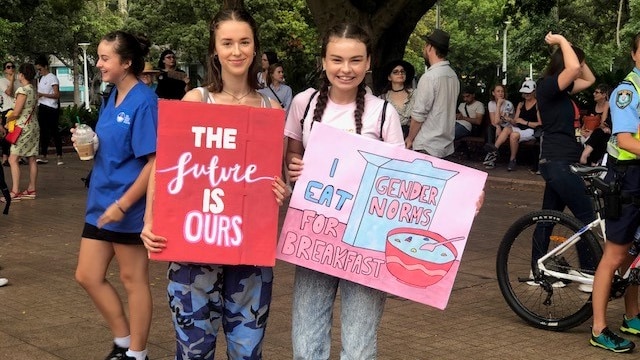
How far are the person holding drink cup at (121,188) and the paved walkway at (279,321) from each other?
0.65 metres

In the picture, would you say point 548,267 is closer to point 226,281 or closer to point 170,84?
point 226,281

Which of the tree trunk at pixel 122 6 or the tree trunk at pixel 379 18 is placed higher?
the tree trunk at pixel 379 18

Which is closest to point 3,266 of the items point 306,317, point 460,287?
point 460,287

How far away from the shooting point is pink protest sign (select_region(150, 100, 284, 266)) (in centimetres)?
378

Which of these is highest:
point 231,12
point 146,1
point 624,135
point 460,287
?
point 231,12

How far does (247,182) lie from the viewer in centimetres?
379

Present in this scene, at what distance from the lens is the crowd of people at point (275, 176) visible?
3932 millimetres

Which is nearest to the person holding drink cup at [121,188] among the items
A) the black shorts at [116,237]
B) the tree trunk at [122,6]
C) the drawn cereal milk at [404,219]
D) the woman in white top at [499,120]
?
the black shorts at [116,237]

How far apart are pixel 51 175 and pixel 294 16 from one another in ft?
119

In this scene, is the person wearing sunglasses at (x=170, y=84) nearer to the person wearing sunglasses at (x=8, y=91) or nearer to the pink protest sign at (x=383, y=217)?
the person wearing sunglasses at (x=8, y=91)

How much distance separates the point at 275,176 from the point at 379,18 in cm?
1290

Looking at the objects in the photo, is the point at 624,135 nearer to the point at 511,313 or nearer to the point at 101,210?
the point at 511,313

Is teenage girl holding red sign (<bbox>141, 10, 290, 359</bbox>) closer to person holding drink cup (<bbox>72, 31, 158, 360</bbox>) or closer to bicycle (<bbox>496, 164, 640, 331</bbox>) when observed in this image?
person holding drink cup (<bbox>72, 31, 158, 360</bbox>)

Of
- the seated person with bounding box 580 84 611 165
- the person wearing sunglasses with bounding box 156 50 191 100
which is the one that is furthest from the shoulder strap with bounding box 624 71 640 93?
the seated person with bounding box 580 84 611 165
